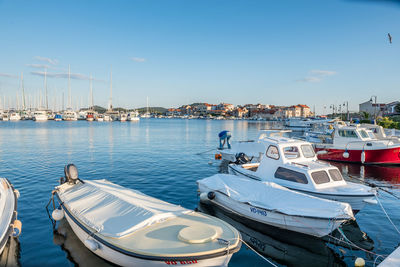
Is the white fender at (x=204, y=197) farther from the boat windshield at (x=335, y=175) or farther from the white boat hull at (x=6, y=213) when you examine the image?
the white boat hull at (x=6, y=213)

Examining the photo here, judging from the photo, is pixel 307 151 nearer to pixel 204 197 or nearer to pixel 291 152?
pixel 291 152

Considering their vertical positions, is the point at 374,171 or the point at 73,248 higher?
the point at 73,248

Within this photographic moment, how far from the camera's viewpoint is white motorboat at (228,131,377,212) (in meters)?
11.1

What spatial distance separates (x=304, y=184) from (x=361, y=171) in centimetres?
1506

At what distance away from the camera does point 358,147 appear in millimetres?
25625

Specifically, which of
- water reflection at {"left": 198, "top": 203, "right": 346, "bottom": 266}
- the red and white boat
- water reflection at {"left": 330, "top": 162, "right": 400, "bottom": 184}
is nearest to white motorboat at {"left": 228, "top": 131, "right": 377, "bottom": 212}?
water reflection at {"left": 198, "top": 203, "right": 346, "bottom": 266}

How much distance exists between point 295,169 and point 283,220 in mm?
3414

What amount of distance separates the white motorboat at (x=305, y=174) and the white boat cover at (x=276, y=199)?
1.58 meters

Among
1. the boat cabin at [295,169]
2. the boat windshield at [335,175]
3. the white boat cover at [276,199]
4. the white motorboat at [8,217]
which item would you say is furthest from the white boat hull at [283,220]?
the white motorboat at [8,217]

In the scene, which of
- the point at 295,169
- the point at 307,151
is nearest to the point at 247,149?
the point at 307,151

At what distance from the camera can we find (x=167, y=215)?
8.10 meters

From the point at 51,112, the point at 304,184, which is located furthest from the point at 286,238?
the point at 51,112

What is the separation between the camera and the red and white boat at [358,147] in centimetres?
2442

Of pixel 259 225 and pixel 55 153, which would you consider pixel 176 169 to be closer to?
pixel 259 225
